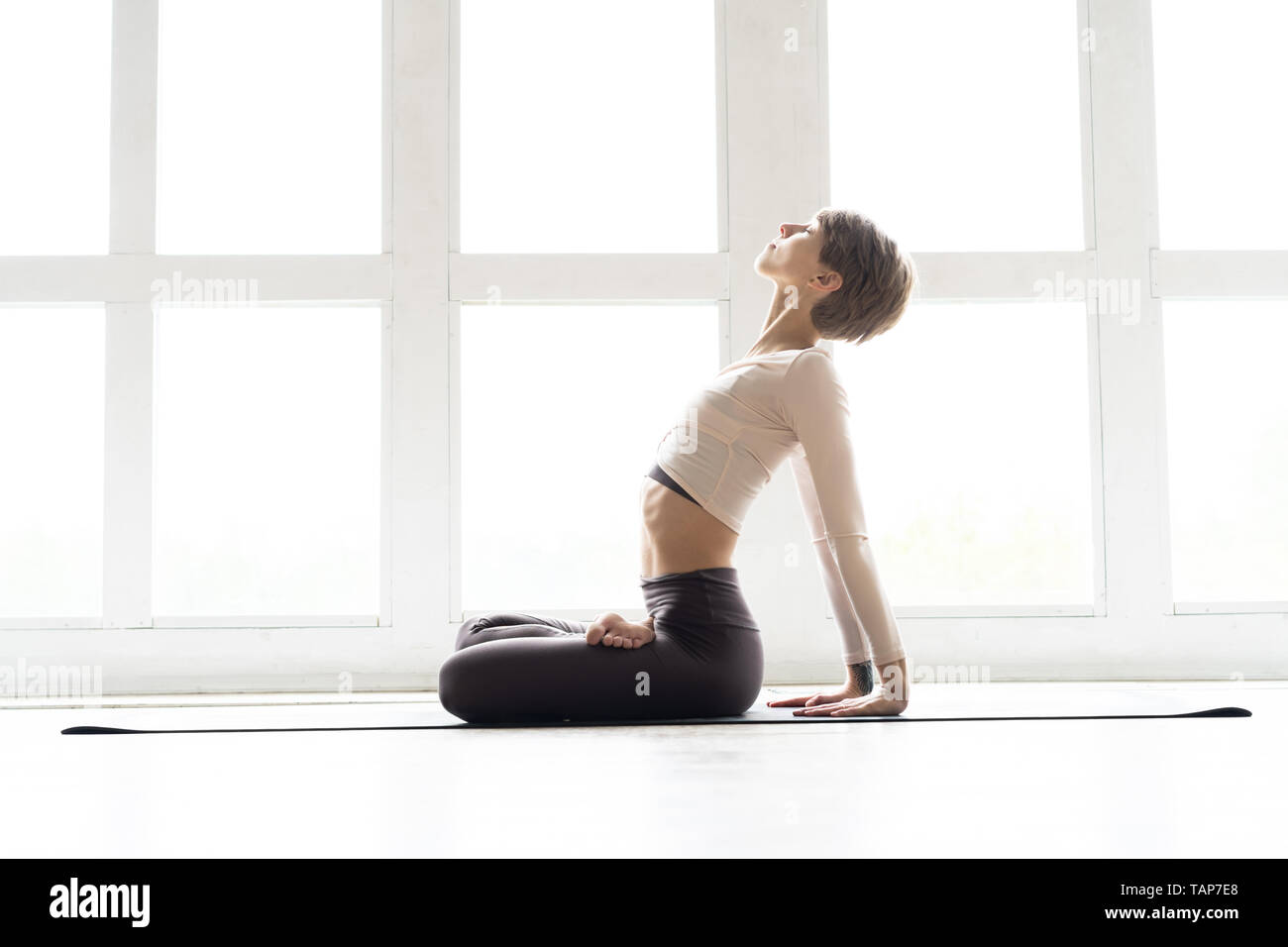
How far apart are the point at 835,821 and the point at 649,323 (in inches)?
106

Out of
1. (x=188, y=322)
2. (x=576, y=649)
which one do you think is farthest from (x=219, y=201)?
(x=576, y=649)

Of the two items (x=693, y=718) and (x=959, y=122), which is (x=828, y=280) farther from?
(x=959, y=122)

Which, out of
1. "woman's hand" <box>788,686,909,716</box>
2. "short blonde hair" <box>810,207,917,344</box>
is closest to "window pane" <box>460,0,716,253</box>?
"short blonde hair" <box>810,207,917,344</box>

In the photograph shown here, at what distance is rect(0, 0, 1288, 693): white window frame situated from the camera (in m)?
3.35

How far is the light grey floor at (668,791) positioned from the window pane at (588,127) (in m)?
2.18

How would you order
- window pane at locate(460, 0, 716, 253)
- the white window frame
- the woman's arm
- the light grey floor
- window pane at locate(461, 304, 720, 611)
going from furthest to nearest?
window pane at locate(460, 0, 716, 253), window pane at locate(461, 304, 720, 611), the white window frame, the woman's arm, the light grey floor

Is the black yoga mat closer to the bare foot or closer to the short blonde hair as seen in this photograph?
the bare foot

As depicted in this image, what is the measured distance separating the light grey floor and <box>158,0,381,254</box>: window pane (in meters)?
2.11

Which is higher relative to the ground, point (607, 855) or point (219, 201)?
point (219, 201)

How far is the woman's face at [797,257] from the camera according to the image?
6.90 ft

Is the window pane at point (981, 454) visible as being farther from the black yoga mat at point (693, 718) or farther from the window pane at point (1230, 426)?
the black yoga mat at point (693, 718)

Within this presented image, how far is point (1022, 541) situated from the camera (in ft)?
11.5
